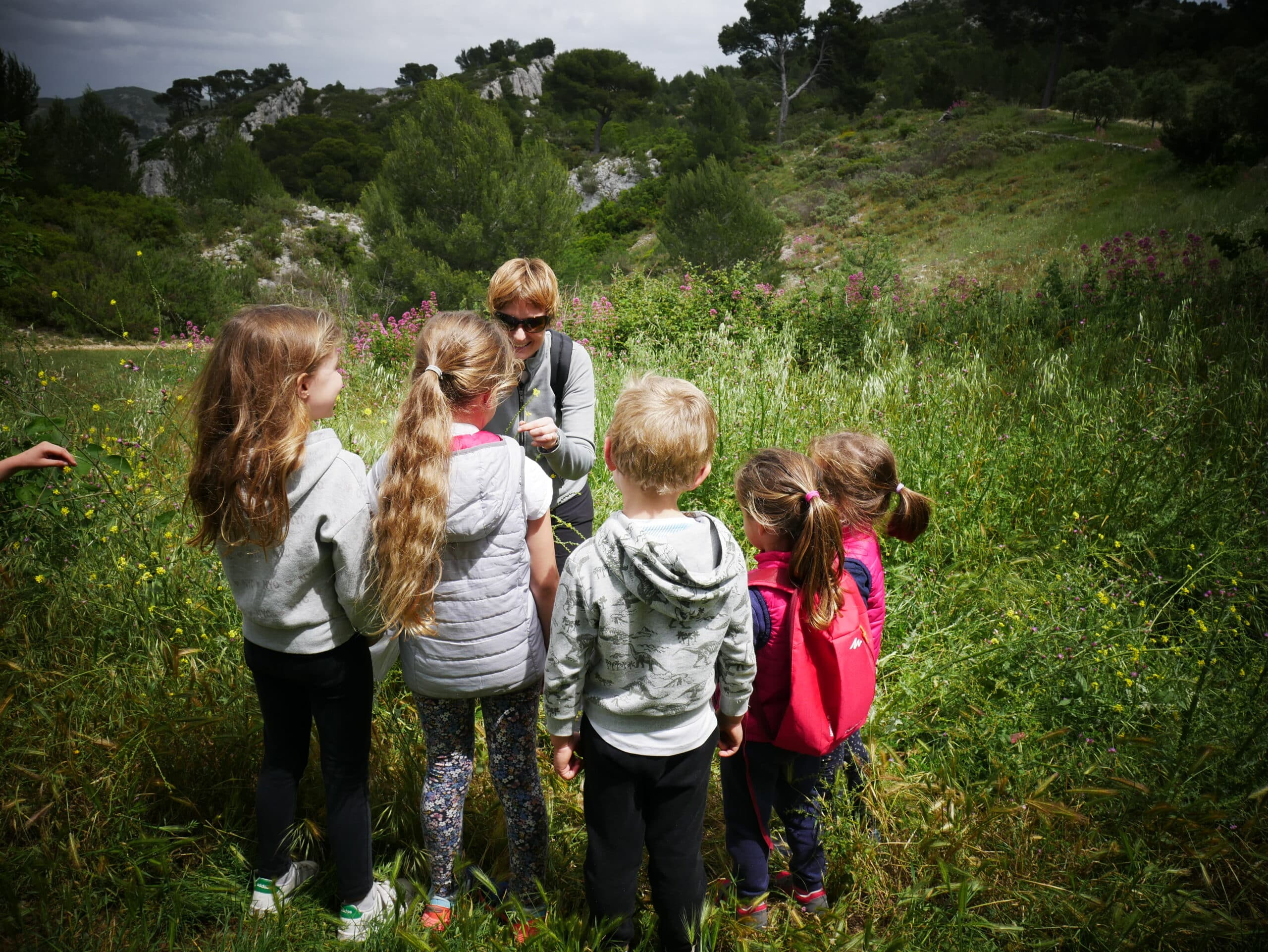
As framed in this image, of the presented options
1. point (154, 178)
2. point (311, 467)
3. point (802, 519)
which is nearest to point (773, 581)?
point (802, 519)

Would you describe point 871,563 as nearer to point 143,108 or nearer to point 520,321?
point 520,321

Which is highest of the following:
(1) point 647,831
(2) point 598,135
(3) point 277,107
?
(3) point 277,107

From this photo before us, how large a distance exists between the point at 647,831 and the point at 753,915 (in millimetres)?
438

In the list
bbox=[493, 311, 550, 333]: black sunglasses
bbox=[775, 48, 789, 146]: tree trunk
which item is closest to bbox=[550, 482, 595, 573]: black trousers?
bbox=[493, 311, 550, 333]: black sunglasses

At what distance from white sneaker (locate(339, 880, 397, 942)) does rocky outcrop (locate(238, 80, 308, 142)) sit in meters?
66.7

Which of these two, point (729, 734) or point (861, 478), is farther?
point (861, 478)

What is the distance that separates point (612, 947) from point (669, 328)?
261 inches

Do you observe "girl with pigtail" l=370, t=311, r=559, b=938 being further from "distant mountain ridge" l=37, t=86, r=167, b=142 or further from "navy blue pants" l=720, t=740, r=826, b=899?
"distant mountain ridge" l=37, t=86, r=167, b=142

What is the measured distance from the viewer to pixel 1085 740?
1.96 m

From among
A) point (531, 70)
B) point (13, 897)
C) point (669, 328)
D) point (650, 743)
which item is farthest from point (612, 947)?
point (531, 70)

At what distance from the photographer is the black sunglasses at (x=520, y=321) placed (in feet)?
7.10

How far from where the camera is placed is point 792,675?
5.02 feet

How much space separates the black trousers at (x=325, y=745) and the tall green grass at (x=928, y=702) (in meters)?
0.14

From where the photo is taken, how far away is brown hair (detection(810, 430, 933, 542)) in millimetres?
1812
